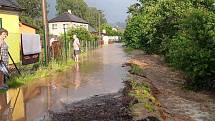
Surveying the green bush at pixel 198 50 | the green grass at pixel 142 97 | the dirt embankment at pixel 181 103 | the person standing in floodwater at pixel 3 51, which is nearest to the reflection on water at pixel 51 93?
the person standing in floodwater at pixel 3 51

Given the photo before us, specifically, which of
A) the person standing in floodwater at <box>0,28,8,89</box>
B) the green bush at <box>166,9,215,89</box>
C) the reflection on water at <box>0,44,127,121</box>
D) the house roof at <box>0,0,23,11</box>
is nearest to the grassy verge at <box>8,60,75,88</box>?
the reflection on water at <box>0,44,127,121</box>

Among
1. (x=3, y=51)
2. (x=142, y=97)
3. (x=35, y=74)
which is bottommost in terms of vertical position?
(x=35, y=74)

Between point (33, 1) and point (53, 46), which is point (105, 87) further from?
point (33, 1)

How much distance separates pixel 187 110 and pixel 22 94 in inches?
199

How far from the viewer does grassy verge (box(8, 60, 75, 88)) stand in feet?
47.0

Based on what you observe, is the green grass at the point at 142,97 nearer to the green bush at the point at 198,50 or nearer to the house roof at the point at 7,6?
the green bush at the point at 198,50

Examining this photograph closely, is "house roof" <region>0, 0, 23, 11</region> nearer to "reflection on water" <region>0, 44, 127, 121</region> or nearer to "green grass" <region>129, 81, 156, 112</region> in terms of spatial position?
"reflection on water" <region>0, 44, 127, 121</region>

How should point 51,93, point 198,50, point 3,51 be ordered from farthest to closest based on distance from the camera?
point 198,50 < point 51,93 < point 3,51

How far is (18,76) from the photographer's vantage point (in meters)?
15.4

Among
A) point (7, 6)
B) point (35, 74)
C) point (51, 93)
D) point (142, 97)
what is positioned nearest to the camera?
point (142, 97)

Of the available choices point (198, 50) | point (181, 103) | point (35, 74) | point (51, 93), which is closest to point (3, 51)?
point (51, 93)

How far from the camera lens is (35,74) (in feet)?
55.4

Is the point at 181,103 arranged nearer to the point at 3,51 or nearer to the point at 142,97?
the point at 142,97

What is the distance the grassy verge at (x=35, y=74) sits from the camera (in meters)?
14.3
